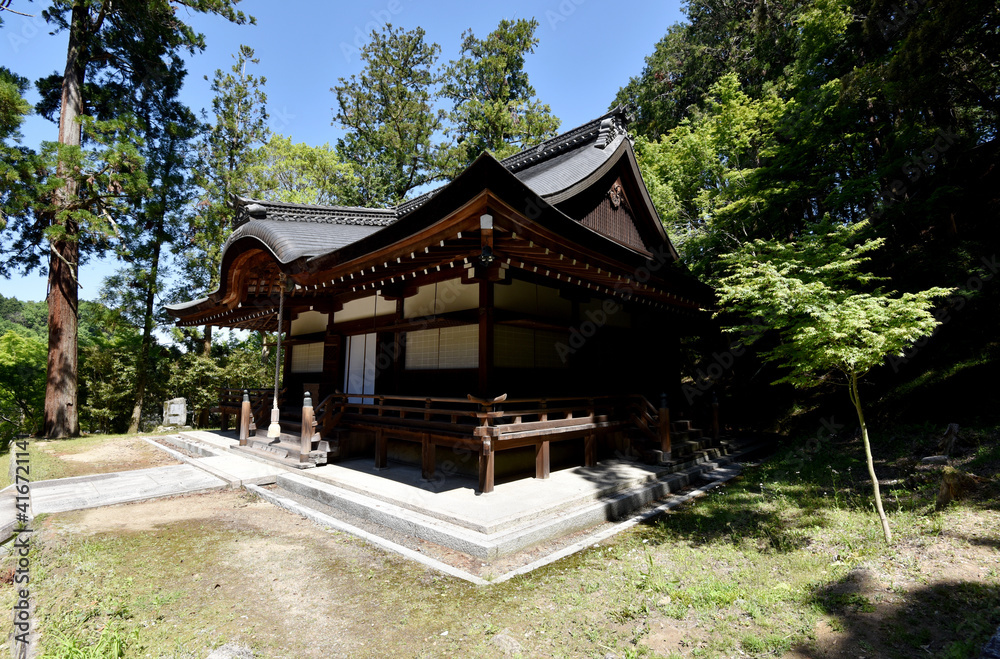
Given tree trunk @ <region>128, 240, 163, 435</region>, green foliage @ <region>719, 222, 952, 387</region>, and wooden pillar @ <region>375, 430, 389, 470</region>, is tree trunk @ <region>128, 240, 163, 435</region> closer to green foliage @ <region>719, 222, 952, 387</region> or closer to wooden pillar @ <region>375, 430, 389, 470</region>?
wooden pillar @ <region>375, 430, 389, 470</region>

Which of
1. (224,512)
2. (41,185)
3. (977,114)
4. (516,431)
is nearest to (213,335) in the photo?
(41,185)

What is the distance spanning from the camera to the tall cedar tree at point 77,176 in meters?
13.7

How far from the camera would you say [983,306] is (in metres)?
9.52

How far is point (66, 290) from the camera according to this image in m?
14.2

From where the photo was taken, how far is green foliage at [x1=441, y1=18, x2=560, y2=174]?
2420 centimetres

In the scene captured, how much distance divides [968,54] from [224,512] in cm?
1762

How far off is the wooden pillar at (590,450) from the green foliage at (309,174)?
20.7 meters

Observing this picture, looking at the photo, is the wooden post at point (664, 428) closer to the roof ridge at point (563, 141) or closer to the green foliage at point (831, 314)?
the green foliage at point (831, 314)

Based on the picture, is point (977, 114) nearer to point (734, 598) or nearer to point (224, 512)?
point (734, 598)

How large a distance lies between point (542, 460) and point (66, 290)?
16.9 meters

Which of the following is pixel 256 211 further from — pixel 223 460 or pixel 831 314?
pixel 831 314

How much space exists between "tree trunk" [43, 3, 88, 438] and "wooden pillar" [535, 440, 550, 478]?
16309 mm

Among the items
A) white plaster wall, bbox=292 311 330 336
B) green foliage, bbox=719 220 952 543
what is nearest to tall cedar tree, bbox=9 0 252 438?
white plaster wall, bbox=292 311 330 336

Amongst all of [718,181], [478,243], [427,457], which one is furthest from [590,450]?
[718,181]
